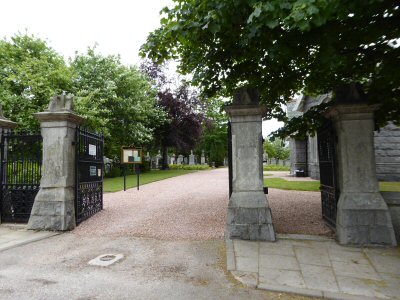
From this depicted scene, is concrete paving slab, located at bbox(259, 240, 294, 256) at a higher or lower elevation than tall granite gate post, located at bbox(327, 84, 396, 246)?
lower

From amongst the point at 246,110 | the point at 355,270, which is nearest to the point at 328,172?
the point at 246,110

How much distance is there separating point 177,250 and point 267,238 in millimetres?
1726

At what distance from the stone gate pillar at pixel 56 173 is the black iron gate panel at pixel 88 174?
9.8 inches

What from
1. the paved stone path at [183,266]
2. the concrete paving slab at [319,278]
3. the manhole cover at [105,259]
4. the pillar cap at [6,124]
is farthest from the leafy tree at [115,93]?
the concrete paving slab at [319,278]

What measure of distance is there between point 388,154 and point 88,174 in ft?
40.5

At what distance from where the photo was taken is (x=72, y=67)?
1947cm

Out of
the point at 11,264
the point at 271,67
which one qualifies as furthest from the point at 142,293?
the point at 271,67

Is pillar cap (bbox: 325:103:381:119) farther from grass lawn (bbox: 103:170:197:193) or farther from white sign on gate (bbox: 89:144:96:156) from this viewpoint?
grass lawn (bbox: 103:170:197:193)

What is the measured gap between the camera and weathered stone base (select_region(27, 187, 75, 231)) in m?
6.21

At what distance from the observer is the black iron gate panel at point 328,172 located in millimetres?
5887

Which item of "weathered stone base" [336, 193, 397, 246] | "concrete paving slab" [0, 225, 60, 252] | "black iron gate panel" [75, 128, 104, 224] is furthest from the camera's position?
"black iron gate panel" [75, 128, 104, 224]

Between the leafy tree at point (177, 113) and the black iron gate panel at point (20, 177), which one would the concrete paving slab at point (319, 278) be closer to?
the black iron gate panel at point (20, 177)

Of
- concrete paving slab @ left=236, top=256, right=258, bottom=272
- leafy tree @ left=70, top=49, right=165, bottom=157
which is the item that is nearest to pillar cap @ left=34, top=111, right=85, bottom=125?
concrete paving slab @ left=236, top=256, right=258, bottom=272

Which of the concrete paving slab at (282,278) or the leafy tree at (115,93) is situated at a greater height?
the leafy tree at (115,93)
